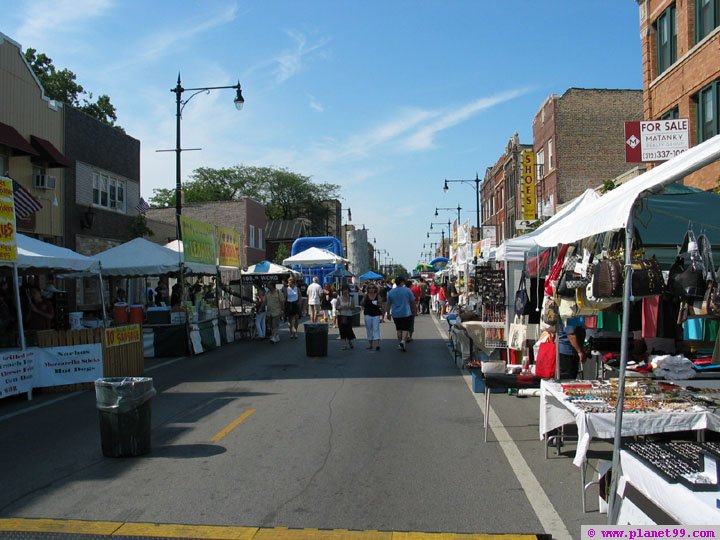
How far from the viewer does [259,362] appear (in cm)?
1575

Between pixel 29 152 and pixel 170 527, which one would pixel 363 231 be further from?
pixel 170 527

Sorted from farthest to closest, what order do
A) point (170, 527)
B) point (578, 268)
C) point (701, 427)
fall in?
point (578, 268), point (701, 427), point (170, 527)

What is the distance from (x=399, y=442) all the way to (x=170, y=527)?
333 centimetres

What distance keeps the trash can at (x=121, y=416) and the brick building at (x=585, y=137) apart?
32.0 metres

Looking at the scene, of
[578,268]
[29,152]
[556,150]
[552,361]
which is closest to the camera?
[578,268]

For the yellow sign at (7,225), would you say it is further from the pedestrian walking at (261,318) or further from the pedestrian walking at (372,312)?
the pedestrian walking at (261,318)

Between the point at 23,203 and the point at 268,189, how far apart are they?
64.1 metres

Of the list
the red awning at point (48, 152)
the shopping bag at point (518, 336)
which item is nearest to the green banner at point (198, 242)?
the red awning at point (48, 152)

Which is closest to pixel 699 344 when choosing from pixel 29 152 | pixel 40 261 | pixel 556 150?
pixel 40 261

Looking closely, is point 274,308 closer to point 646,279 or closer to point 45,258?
point 45,258

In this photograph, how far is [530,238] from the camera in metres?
9.92

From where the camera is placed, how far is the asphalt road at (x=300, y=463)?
542 cm

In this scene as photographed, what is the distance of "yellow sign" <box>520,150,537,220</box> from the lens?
36531 millimetres

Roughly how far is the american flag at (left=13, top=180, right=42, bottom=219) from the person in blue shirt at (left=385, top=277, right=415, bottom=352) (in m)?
11.5
